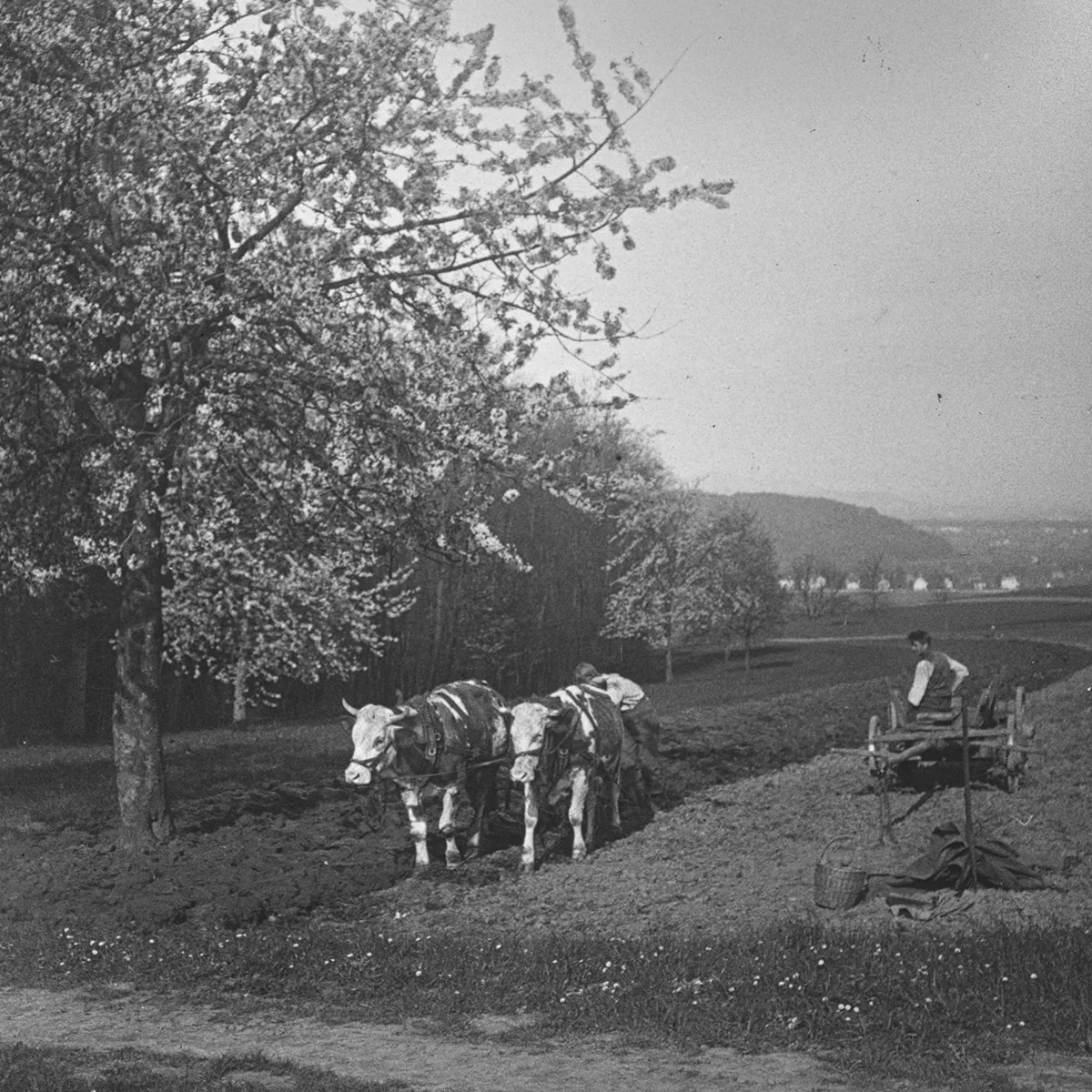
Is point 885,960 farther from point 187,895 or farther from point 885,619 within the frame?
point 885,619

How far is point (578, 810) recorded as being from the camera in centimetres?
1611

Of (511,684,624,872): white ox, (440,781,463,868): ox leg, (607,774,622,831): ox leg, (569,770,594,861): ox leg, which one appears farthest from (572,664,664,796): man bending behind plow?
(440,781,463,868): ox leg

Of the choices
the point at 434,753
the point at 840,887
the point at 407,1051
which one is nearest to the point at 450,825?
the point at 434,753

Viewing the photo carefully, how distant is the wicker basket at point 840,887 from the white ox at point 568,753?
168 inches

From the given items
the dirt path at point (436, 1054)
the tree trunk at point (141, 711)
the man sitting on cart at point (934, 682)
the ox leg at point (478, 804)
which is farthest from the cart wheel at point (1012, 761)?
the tree trunk at point (141, 711)

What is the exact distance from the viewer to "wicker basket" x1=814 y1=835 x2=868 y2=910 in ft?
38.5

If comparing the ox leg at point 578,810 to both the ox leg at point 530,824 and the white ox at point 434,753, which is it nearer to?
the ox leg at point 530,824

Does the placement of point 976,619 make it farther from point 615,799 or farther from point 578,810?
point 578,810

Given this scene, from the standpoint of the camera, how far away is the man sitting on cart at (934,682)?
57.5 feet

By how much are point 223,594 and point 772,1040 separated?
518 inches

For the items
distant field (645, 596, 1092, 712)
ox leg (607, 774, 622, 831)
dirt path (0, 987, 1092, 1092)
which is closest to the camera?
dirt path (0, 987, 1092, 1092)

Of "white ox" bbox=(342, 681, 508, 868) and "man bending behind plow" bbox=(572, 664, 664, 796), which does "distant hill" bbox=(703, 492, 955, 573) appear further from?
"white ox" bbox=(342, 681, 508, 868)

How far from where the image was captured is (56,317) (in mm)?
14328

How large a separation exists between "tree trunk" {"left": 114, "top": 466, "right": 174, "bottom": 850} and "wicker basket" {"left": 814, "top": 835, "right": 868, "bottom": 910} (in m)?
7.83
